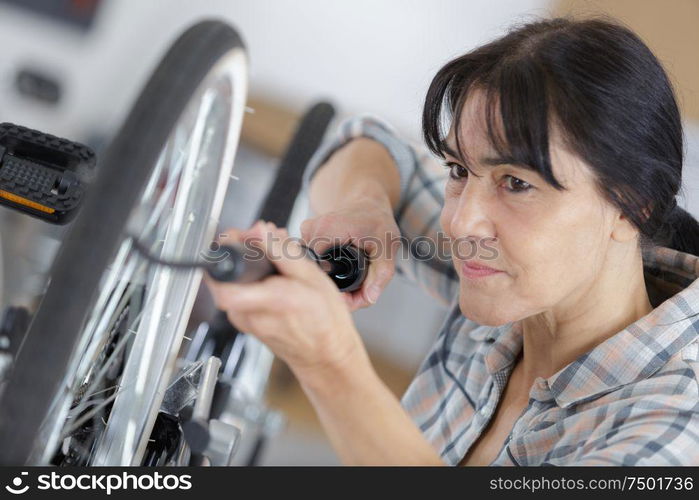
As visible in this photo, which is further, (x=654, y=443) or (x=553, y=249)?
(x=553, y=249)

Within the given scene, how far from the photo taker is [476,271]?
34.7 inches

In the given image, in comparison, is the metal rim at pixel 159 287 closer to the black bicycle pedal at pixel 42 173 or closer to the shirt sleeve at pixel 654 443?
the black bicycle pedal at pixel 42 173

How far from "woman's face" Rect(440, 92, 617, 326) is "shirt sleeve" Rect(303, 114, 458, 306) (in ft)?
1.22

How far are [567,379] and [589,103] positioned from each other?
0.29 metres

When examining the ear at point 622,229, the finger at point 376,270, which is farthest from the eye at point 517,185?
the finger at point 376,270

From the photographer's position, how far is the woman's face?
0.83 metres

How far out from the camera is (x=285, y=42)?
2.58m

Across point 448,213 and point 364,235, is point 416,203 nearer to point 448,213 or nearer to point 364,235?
point 364,235

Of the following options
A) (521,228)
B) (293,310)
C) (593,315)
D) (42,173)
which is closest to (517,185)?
(521,228)

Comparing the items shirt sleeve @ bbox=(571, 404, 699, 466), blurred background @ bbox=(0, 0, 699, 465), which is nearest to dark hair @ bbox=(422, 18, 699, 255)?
shirt sleeve @ bbox=(571, 404, 699, 466)

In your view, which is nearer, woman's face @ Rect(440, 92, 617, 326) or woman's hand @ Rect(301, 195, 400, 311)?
woman's face @ Rect(440, 92, 617, 326)

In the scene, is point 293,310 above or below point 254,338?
above

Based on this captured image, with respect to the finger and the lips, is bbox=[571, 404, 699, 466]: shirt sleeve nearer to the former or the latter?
the lips
